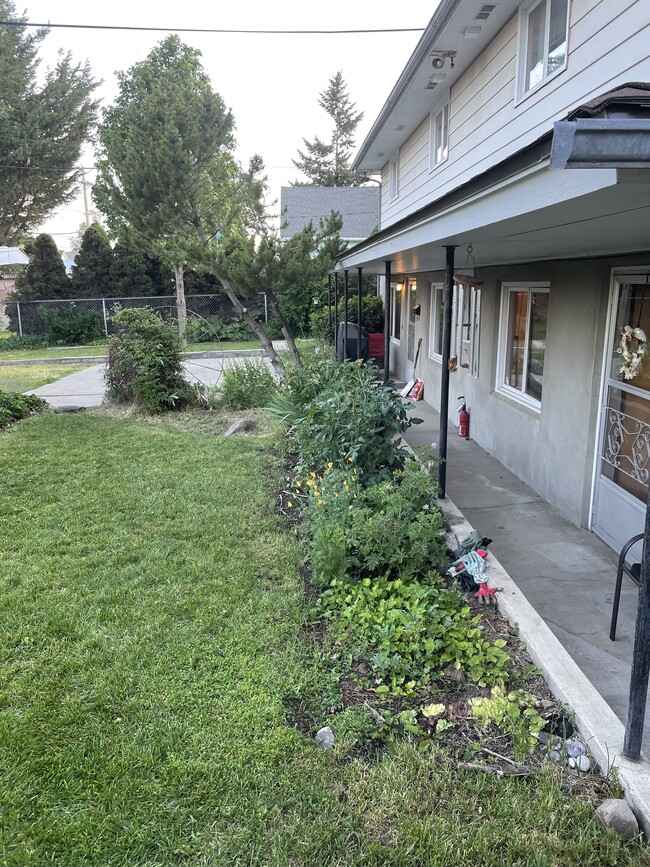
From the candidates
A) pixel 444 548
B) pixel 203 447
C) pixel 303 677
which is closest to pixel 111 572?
pixel 303 677

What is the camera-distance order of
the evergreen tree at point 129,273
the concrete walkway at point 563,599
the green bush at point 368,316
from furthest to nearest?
the evergreen tree at point 129,273 → the green bush at point 368,316 → the concrete walkway at point 563,599

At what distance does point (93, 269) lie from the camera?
2369 centimetres

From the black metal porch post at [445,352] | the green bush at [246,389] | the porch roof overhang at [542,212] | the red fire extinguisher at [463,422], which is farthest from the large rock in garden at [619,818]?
the green bush at [246,389]

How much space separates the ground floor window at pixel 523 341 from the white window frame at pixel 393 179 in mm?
7010

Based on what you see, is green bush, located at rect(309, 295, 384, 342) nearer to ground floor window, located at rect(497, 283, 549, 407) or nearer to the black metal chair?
ground floor window, located at rect(497, 283, 549, 407)

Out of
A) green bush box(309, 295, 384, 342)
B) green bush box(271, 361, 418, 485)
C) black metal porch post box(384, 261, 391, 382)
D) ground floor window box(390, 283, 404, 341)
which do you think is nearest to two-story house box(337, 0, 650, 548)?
black metal porch post box(384, 261, 391, 382)

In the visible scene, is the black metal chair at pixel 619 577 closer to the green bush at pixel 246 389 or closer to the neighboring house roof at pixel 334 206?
the green bush at pixel 246 389

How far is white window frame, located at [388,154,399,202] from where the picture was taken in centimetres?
1308

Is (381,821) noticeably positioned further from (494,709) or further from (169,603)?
(169,603)

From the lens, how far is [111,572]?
4195 mm

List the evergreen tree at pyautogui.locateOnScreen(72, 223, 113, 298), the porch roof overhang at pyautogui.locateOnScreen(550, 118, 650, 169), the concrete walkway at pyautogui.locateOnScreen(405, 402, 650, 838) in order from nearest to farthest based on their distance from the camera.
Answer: the porch roof overhang at pyautogui.locateOnScreen(550, 118, 650, 169)
the concrete walkway at pyautogui.locateOnScreen(405, 402, 650, 838)
the evergreen tree at pyautogui.locateOnScreen(72, 223, 113, 298)

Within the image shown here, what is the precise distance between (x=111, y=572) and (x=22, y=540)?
104cm

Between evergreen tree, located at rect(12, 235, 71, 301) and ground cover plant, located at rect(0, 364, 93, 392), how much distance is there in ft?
21.4

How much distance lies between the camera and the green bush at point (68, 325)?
71.8ft
